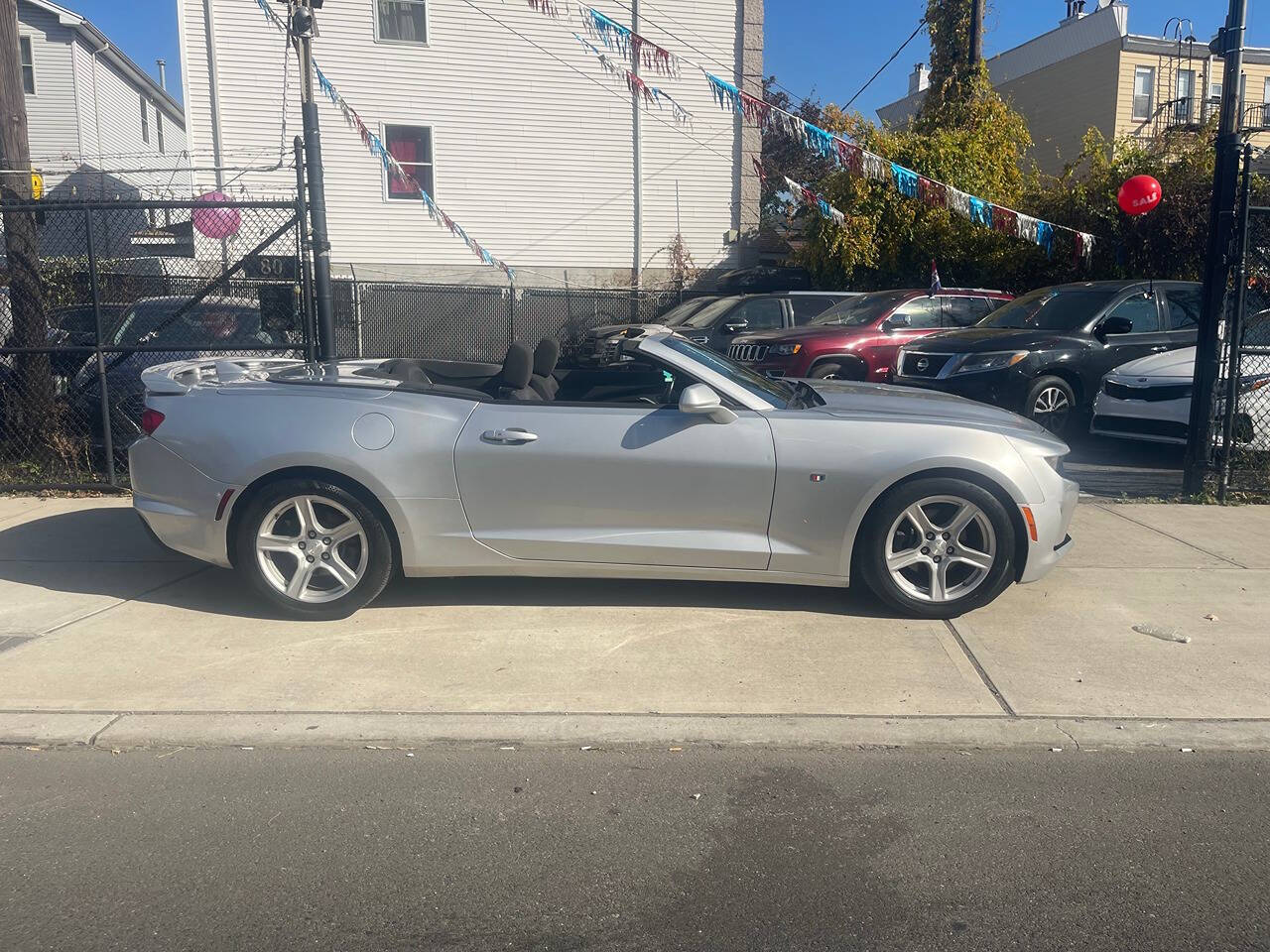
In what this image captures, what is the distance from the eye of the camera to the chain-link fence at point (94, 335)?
8039 mm

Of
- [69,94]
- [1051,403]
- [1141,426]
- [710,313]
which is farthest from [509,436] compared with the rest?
[69,94]

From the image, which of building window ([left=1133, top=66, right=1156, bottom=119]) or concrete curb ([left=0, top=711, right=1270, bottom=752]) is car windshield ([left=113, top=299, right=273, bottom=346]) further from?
building window ([left=1133, top=66, right=1156, bottom=119])

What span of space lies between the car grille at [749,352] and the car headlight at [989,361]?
246 cm

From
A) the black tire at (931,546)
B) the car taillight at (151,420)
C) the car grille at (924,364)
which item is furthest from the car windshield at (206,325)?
the car grille at (924,364)

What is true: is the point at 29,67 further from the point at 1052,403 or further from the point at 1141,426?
the point at 1141,426

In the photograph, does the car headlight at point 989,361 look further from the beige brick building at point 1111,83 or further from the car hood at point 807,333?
the beige brick building at point 1111,83

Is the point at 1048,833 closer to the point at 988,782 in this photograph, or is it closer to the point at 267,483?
the point at 988,782

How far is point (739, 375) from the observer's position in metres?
5.86

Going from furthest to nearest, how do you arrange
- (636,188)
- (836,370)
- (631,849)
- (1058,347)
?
(636,188), (836,370), (1058,347), (631,849)

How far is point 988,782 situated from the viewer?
12.7 feet

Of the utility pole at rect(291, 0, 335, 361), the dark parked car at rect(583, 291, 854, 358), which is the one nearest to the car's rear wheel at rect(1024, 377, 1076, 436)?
the dark parked car at rect(583, 291, 854, 358)

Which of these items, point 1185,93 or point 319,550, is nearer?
point 319,550

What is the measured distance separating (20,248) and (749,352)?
7.49 metres

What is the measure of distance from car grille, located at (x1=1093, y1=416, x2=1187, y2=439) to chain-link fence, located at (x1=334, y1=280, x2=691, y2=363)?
901cm
